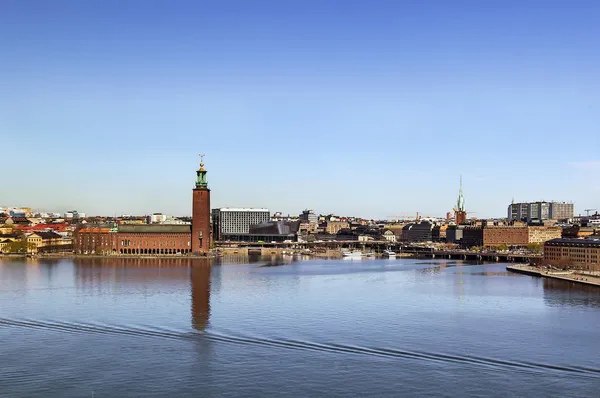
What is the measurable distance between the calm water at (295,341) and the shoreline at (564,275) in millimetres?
3708

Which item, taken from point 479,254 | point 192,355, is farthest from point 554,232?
point 192,355

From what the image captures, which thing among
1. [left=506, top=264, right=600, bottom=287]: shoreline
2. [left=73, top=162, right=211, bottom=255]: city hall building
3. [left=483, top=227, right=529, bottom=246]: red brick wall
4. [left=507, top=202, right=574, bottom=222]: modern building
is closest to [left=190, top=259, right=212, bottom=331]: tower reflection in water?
[left=73, top=162, right=211, bottom=255]: city hall building

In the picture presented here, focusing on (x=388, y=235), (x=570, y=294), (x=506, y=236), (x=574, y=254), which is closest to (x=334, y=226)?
(x=388, y=235)

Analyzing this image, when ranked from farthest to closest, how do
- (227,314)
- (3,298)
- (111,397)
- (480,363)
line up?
(3,298) → (227,314) → (480,363) → (111,397)

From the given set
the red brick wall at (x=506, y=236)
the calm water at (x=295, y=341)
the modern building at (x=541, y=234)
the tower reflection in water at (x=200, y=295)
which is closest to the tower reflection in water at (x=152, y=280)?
the tower reflection in water at (x=200, y=295)

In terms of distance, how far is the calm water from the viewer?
16703mm

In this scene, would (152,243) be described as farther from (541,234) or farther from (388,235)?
(388,235)

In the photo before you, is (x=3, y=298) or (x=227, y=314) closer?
(x=227, y=314)

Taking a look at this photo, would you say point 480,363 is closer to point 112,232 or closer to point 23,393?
point 23,393

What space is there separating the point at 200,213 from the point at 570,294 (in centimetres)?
4292

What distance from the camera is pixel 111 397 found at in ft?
51.5

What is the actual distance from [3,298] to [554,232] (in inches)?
3134

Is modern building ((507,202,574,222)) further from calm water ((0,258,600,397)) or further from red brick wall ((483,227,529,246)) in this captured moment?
calm water ((0,258,600,397))

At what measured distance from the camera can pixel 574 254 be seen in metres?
51.1
